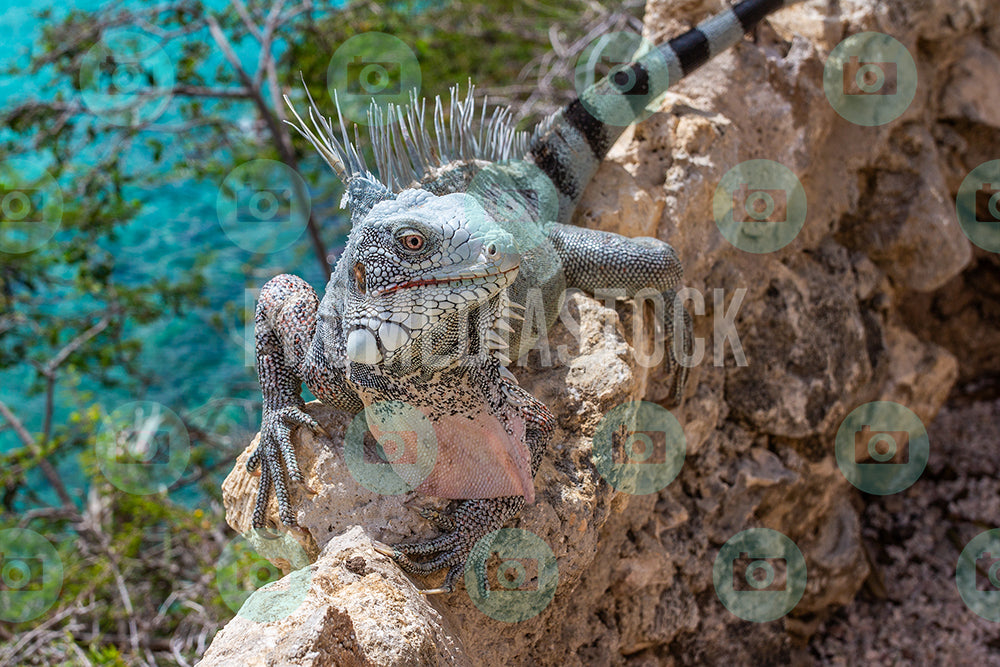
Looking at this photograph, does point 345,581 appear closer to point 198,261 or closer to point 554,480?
point 554,480

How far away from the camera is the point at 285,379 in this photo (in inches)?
100

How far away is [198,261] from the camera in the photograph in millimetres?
7633

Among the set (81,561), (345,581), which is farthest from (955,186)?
(81,561)
